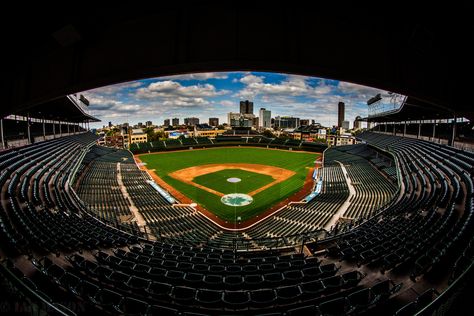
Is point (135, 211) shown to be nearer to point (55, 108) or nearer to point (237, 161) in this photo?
point (55, 108)

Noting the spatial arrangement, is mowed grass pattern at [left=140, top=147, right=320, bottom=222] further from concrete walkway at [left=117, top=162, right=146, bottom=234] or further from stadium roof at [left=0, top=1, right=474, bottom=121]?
stadium roof at [left=0, top=1, right=474, bottom=121]

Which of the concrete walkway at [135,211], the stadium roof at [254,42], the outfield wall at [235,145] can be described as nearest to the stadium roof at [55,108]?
the concrete walkway at [135,211]

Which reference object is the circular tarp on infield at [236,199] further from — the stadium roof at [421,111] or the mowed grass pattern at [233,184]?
the stadium roof at [421,111]

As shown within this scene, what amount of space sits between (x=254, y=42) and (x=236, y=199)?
25.7m

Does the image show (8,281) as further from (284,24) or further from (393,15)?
(393,15)

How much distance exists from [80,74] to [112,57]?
1110mm

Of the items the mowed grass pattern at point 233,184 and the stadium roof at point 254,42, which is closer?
the stadium roof at point 254,42

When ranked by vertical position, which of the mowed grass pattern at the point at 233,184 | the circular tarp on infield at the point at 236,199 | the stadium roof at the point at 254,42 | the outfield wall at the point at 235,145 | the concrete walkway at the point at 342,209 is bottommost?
the circular tarp on infield at the point at 236,199

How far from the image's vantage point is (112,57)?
5.98m

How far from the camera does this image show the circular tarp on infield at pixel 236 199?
92.8ft

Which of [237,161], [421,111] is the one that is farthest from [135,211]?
[421,111]

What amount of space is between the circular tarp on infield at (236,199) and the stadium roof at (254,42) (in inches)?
931

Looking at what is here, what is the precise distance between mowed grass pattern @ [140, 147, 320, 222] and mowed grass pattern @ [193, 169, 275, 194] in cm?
257

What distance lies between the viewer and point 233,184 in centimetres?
3675
